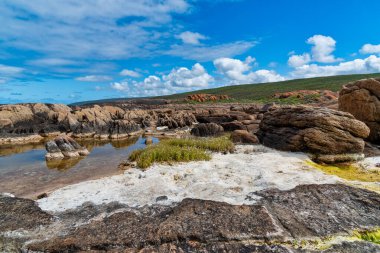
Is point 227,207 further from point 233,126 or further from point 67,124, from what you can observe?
point 67,124

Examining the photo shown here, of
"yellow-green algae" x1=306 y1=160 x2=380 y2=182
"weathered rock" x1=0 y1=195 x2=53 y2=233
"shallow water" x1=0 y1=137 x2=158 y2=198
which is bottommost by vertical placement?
"yellow-green algae" x1=306 y1=160 x2=380 y2=182

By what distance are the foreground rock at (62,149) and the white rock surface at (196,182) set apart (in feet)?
30.4

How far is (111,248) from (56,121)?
121 feet

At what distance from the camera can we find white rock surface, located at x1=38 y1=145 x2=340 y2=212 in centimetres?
959

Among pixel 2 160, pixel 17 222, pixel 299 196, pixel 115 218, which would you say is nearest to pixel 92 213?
pixel 115 218

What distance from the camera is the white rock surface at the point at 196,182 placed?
9.59m

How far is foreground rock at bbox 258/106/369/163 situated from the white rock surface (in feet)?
5.72

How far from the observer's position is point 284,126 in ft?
63.5

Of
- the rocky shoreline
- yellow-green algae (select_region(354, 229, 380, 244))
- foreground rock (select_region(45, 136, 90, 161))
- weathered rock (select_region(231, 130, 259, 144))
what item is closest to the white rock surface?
the rocky shoreline

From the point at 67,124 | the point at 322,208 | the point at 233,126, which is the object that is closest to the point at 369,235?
the point at 322,208

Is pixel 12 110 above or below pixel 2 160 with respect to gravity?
above

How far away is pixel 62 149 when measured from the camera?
69.5ft

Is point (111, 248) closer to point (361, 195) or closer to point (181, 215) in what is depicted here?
point (181, 215)

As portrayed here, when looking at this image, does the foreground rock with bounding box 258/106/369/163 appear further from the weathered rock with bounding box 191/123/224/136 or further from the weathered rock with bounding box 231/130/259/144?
the weathered rock with bounding box 191/123/224/136
